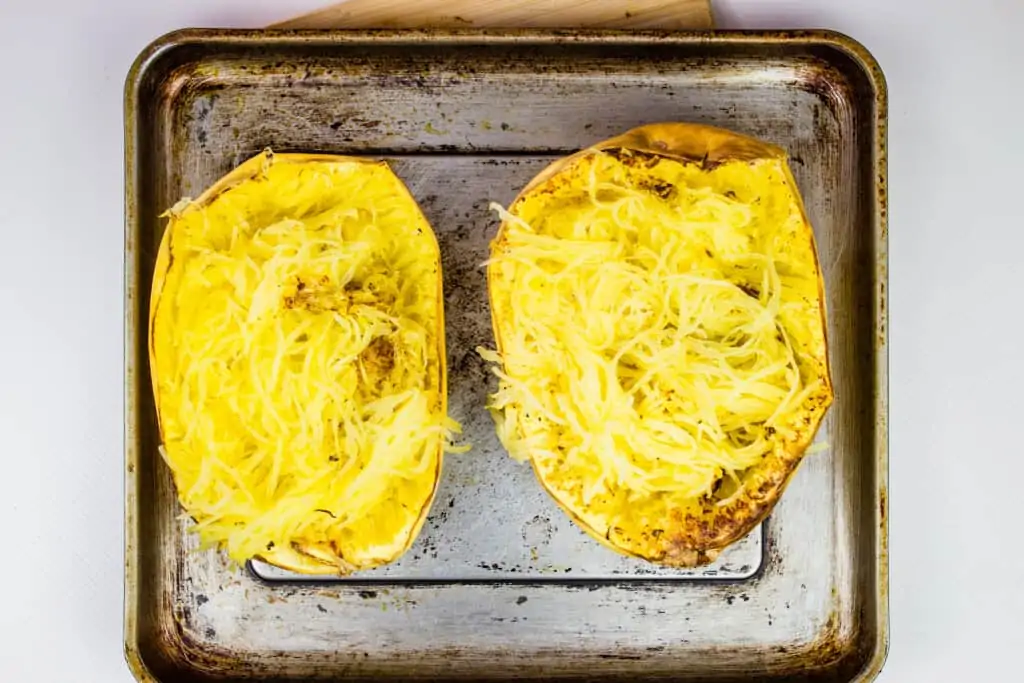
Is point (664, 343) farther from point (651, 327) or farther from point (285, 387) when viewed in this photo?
point (285, 387)

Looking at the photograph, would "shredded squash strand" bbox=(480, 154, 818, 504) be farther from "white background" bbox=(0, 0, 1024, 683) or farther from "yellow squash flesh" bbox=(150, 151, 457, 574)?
"white background" bbox=(0, 0, 1024, 683)

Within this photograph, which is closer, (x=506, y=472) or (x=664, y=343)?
(x=664, y=343)

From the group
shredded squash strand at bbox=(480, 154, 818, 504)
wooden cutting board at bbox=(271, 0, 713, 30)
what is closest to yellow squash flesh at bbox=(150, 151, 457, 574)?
shredded squash strand at bbox=(480, 154, 818, 504)

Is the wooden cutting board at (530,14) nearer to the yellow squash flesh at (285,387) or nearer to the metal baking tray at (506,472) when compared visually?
the metal baking tray at (506,472)
